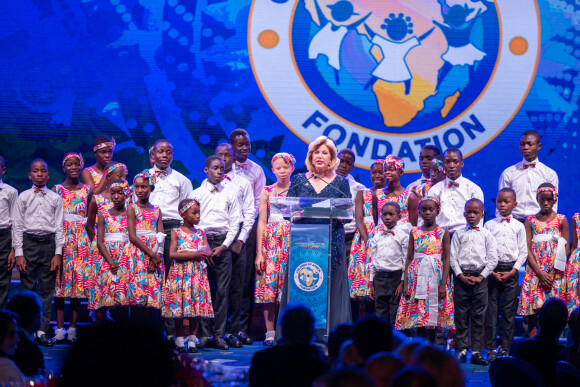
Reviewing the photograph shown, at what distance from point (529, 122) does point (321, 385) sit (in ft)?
21.2

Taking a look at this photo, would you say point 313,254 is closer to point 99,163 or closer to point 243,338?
point 243,338

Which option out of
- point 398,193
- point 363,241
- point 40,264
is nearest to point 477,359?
point 363,241

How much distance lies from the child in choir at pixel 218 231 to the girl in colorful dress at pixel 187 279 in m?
0.19

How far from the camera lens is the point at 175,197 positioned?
21.8 feet

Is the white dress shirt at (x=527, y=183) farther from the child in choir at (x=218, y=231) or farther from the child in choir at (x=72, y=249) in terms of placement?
the child in choir at (x=72, y=249)

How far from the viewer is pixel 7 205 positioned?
6508 millimetres

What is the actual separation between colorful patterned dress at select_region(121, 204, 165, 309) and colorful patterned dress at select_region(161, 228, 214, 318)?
8 cm

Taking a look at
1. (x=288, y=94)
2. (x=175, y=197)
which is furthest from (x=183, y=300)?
(x=288, y=94)

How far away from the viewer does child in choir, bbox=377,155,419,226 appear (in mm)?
6438

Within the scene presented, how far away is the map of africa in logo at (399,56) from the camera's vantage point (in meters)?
7.72

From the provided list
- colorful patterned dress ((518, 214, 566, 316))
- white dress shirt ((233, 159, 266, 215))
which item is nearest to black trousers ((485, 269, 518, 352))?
colorful patterned dress ((518, 214, 566, 316))

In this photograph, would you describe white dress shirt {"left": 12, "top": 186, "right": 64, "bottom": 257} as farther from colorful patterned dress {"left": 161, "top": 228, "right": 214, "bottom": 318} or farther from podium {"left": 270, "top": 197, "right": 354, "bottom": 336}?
podium {"left": 270, "top": 197, "right": 354, "bottom": 336}

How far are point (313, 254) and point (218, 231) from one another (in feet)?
5.66

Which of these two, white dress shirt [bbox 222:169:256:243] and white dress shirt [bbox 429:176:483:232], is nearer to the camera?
white dress shirt [bbox 429:176:483:232]
